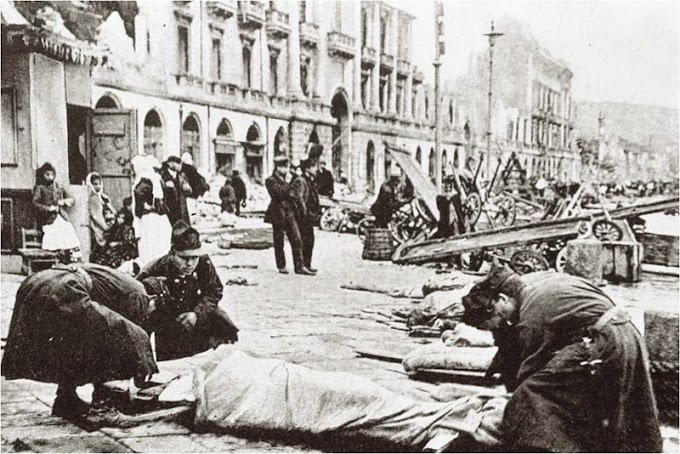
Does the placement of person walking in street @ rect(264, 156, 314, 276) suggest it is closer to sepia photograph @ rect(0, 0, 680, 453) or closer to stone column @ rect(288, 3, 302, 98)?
sepia photograph @ rect(0, 0, 680, 453)

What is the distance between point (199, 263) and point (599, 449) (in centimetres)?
217

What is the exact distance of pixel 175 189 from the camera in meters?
5.00

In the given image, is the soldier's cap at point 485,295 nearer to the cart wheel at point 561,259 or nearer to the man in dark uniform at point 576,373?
the man in dark uniform at point 576,373

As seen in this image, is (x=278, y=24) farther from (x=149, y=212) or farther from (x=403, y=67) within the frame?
(x=149, y=212)

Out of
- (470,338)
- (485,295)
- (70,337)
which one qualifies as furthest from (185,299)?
(485,295)

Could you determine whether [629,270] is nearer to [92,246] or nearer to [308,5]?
[308,5]

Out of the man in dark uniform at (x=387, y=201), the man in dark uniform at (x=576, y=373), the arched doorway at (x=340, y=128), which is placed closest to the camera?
the man in dark uniform at (x=576, y=373)

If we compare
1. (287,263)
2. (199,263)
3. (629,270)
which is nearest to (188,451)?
(199,263)

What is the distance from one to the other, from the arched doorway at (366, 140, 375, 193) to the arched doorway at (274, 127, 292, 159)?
687mm

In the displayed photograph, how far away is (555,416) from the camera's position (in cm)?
289

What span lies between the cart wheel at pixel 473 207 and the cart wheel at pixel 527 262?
136 cm

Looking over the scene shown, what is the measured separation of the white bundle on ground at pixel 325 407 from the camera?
3.18 metres

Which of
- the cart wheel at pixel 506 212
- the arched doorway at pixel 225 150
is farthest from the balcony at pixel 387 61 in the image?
the cart wheel at pixel 506 212

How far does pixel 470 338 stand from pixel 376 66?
233 cm
